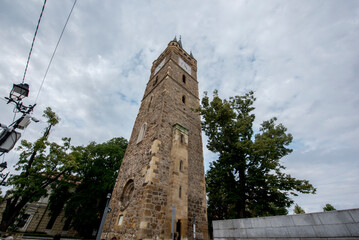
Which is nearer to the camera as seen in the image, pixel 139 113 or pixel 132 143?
pixel 132 143

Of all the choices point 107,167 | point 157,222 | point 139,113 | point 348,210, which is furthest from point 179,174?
point 107,167

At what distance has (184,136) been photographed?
11.1 meters

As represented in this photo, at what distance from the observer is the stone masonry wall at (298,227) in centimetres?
418

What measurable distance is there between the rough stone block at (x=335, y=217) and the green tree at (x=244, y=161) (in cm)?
540

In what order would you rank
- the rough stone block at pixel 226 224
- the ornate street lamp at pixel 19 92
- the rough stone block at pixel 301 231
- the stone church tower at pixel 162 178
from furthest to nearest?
the stone church tower at pixel 162 178 < the rough stone block at pixel 226 224 < the ornate street lamp at pixel 19 92 < the rough stone block at pixel 301 231

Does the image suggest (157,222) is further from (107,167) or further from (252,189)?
(107,167)

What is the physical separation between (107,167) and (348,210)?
21.8m

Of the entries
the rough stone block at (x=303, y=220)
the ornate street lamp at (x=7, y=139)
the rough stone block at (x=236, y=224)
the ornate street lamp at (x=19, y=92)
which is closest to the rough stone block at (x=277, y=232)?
the rough stone block at (x=303, y=220)

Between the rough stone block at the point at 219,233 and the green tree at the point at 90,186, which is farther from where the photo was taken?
the green tree at the point at 90,186

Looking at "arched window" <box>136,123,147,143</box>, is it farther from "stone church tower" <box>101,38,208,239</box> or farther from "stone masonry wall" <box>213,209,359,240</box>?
"stone masonry wall" <box>213,209,359,240</box>

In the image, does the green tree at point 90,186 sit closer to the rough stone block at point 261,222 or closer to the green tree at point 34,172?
the green tree at point 34,172

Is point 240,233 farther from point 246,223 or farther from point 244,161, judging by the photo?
point 244,161

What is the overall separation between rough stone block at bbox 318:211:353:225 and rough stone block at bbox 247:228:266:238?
179 cm

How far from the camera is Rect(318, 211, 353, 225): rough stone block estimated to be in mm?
4220
